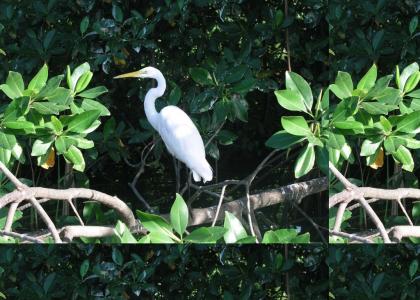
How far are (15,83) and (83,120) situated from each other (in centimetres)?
24

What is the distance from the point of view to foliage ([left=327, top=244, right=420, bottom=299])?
2334 millimetres

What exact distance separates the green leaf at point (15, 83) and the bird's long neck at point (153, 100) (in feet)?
1.35

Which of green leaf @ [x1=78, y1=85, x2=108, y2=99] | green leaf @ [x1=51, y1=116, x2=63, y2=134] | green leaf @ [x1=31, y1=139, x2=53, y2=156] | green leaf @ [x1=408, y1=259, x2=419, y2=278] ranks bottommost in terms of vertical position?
green leaf @ [x1=408, y1=259, x2=419, y2=278]

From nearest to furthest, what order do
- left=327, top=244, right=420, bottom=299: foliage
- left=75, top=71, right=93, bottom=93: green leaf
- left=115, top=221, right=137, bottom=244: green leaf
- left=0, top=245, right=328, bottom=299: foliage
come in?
1. left=115, top=221, right=137, bottom=244: green leaf
2. left=75, top=71, right=93, bottom=93: green leaf
3. left=327, top=244, right=420, bottom=299: foliage
4. left=0, top=245, right=328, bottom=299: foliage

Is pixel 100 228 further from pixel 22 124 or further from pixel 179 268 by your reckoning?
pixel 22 124

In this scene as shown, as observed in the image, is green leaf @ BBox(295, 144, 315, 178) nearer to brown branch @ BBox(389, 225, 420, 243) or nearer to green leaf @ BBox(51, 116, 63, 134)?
brown branch @ BBox(389, 225, 420, 243)

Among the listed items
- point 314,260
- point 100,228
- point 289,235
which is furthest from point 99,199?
point 314,260

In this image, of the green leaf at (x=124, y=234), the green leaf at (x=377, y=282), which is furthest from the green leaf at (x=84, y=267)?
the green leaf at (x=377, y=282)

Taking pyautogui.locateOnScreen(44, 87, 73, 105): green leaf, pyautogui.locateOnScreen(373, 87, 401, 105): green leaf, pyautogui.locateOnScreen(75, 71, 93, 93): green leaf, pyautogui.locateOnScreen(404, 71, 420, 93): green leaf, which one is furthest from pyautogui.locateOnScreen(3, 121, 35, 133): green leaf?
pyautogui.locateOnScreen(404, 71, 420, 93): green leaf

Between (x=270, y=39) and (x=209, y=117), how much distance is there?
1.09 ft

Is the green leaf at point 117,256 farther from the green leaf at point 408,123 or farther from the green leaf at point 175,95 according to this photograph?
the green leaf at point 408,123

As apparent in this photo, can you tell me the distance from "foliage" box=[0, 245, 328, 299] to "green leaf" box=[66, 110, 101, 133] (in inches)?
19.2

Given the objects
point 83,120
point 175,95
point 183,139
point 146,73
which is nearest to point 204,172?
point 183,139

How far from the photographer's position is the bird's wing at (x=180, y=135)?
2350 millimetres
